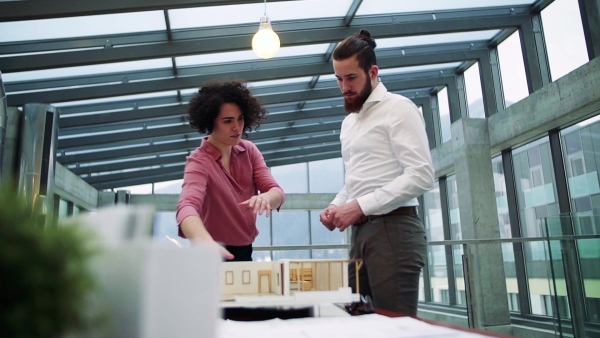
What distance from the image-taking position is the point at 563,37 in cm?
580

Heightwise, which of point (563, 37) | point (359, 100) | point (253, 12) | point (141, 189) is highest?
point (253, 12)

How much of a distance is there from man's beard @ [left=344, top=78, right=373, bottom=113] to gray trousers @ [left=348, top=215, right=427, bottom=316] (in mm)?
397

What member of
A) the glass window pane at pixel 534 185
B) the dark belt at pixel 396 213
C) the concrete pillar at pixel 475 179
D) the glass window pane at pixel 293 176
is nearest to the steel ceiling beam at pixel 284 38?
the concrete pillar at pixel 475 179

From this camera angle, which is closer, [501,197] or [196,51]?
[196,51]

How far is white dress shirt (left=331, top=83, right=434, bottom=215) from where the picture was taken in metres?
1.37

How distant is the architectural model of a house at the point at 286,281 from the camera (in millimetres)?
1053

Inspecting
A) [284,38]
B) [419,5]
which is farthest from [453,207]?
[284,38]

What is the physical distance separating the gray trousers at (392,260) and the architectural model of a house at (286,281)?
10.4 inches

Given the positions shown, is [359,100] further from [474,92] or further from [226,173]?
[474,92]

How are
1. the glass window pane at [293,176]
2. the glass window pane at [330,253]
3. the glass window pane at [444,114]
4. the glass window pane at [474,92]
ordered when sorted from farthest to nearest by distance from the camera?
the glass window pane at [293,176]
the glass window pane at [444,114]
the glass window pane at [474,92]
the glass window pane at [330,253]

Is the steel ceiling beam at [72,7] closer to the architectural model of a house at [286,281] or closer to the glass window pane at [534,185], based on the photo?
the architectural model of a house at [286,281]

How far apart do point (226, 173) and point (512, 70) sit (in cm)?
627

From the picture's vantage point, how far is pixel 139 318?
15.8 inches

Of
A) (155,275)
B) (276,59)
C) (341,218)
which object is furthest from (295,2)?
(155,275)
